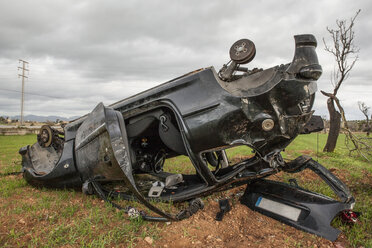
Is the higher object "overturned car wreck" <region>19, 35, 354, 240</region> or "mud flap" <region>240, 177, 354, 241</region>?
"overturned car wreck" <region>19, 35, 354, 240</region>

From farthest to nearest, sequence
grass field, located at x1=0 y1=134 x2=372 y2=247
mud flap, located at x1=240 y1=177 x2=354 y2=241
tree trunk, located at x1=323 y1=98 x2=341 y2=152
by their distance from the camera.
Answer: tree trunk, located at x1=323 y1=98 x2=341 y2=152 < mud flap, located at x1=240 y1=177 x2=354 y2=241 < grass field, located at x1=0 y1=134 x2=372 y2=247

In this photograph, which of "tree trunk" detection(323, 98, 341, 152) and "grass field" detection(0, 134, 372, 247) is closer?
"grass field" detection(0, 134, 372, 247)

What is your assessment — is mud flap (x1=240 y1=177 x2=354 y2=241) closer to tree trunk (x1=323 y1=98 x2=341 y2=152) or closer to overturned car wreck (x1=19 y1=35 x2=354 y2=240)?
overturned car wreck (x1=19 y1=35 x2=354 y2=240)

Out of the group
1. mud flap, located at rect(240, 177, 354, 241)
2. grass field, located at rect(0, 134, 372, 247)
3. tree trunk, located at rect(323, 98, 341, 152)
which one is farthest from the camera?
tree trunk, located at rect(323, 98, 341, 152)

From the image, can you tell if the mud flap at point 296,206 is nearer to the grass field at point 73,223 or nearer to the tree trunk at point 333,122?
the grass field at point 73,223

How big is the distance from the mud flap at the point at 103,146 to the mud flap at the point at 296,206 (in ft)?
3.59

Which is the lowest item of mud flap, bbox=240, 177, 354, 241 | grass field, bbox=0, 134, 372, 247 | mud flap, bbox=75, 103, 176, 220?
grass field, bbox=0, 134, 372, 247

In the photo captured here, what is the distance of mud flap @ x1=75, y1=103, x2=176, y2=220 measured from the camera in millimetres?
2484

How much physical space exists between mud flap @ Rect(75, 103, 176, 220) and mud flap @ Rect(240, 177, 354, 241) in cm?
110

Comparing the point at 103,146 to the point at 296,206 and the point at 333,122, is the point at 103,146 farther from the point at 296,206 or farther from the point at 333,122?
the point at 333,122

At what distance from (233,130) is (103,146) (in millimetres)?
1472

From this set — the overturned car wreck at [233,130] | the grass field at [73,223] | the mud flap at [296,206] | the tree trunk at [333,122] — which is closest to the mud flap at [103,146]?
the overturned car wreck at [233,130]

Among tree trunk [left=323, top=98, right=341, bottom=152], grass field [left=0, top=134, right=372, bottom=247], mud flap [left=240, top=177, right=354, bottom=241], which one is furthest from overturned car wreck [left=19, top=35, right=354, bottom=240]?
tree trunk [left=323, top=98, right=341, bottom=152]

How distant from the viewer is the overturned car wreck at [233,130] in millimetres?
2475
